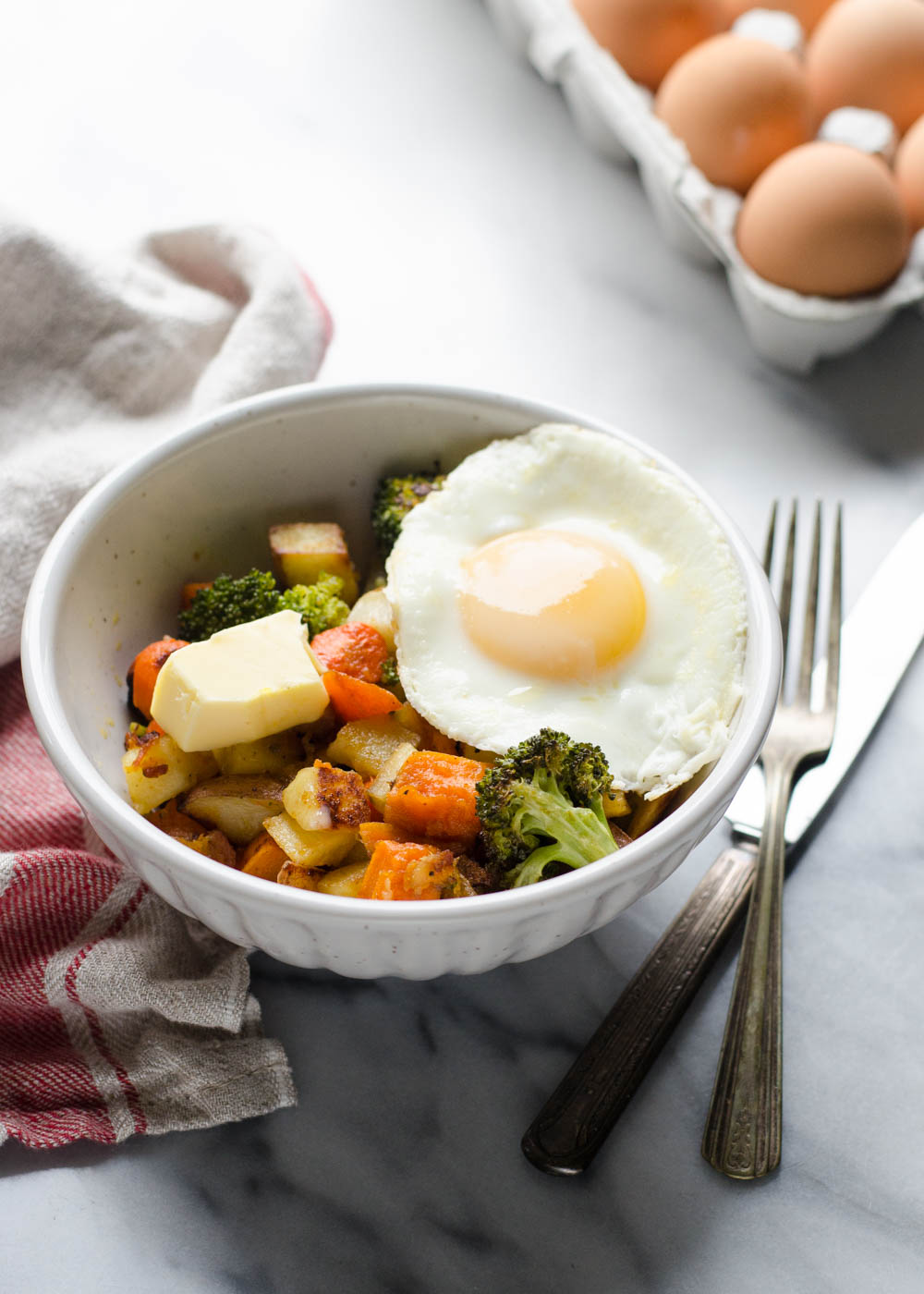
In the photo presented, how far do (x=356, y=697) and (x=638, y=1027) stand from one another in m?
0.63

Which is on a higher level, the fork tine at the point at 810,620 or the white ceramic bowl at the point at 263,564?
the white ceramic bowl at the point at 263,564

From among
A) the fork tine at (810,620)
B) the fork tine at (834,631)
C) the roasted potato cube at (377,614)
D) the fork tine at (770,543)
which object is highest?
the roasted potato cube at (377,614)

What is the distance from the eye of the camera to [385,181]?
312 centimetres

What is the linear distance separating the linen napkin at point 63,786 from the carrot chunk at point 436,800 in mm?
375

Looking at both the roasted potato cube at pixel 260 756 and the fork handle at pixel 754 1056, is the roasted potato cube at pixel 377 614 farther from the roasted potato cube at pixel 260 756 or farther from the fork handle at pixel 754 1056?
the fork handle at pixel 754 1056

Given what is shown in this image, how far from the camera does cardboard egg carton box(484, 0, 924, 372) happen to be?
101 inches

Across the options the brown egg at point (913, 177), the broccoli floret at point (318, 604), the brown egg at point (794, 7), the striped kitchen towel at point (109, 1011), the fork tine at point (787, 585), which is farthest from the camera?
the brown egg at point (794, 7)

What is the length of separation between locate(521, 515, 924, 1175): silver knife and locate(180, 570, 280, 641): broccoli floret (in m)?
0.82

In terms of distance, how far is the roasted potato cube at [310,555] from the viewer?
193 centimetres

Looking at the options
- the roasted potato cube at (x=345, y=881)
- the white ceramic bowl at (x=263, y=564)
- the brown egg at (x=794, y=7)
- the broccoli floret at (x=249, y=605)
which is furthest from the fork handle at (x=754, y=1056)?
the brown egg at (x=794, y=7)

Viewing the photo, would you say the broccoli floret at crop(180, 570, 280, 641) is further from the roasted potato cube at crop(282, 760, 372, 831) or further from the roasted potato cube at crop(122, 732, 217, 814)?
the roasted potato cube at crop(282, 760, 372, 831)

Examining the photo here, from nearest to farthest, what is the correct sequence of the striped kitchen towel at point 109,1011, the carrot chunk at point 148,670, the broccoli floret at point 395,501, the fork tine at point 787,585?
the striped kitchen towel at point 109,1011, the carrot chunk at point 148,670, the broccoli floret at point 395,501, the fork tine at point 787,585

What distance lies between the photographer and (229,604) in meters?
1.82

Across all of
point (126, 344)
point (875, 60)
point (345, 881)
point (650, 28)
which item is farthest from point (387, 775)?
point (875, 60)
